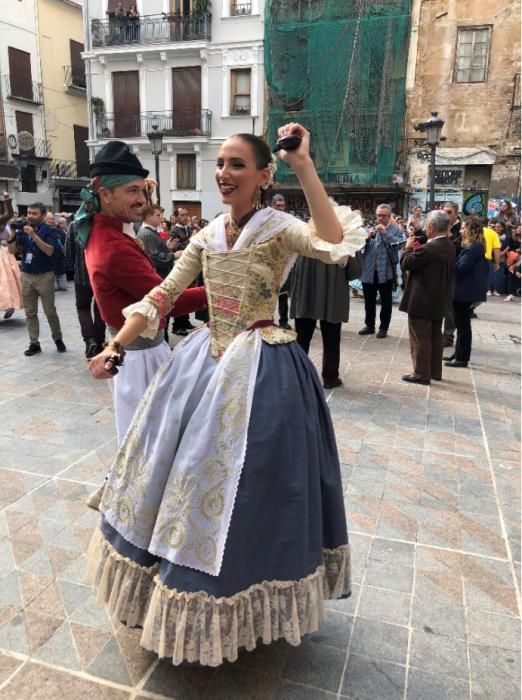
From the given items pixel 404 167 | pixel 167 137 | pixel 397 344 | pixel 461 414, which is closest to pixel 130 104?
pixel 167 137

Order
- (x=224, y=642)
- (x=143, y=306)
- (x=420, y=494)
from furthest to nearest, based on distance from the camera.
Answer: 1. (x=420, y=494)
2. (x=143, y=306)
3. (x=224, y=642)

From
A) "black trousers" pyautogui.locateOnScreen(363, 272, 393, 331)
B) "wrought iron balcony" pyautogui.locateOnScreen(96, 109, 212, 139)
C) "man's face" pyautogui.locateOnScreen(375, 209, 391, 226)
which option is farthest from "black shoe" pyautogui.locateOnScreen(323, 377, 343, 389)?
"wrought iron balcony" pyautogui.locateOnScreen(96, 109, 212, 139)

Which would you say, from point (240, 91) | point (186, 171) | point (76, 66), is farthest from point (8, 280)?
point (76, 66)

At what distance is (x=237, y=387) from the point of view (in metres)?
1.89

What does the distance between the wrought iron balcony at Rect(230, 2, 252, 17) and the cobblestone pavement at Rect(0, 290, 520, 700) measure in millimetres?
19840

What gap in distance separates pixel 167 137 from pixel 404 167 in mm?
9078

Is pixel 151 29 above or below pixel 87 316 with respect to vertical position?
above

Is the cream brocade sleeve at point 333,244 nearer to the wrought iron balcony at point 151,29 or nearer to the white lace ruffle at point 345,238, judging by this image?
the white lace ruffle at point 345,238

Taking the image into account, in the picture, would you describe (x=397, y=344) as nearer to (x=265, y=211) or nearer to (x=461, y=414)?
(x=461, y=414)

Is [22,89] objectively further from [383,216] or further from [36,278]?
[383,216]

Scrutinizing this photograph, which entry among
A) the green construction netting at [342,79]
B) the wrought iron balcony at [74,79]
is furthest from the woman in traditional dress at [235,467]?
the wrought iron balcony at [74,79]

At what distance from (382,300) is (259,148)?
20.8 feet

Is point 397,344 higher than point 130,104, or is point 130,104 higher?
point 130,104

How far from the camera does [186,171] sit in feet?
72.0
